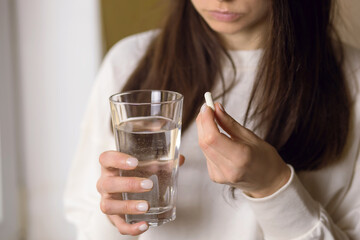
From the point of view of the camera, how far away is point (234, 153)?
753 millimetres

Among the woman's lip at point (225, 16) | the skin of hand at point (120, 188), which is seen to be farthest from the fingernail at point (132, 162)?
the woman's lip at point (225, 16)

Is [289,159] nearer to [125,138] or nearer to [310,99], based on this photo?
[310,99]

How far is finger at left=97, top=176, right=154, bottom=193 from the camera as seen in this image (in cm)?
77

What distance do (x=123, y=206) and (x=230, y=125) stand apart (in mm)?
205

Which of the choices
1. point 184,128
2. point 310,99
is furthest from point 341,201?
point 184,128

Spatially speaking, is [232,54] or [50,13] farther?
[50,13]

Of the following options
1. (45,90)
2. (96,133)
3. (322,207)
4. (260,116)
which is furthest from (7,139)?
(322,207)

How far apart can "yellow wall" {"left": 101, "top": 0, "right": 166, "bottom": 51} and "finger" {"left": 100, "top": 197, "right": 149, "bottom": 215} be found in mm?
1152

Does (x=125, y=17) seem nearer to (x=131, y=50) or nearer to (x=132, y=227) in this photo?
(x=131, y=50)

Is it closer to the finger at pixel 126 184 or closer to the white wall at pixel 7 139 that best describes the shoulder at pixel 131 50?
the finger at pixel 126 184

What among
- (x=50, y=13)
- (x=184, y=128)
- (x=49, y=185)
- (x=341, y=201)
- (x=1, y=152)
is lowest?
(x=49, y=185)

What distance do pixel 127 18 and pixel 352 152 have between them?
1.11 meters

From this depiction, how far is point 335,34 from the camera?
1133 millimetres

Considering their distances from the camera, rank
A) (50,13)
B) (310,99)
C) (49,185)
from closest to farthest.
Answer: (310,99) → (50,13) → (49,185)
